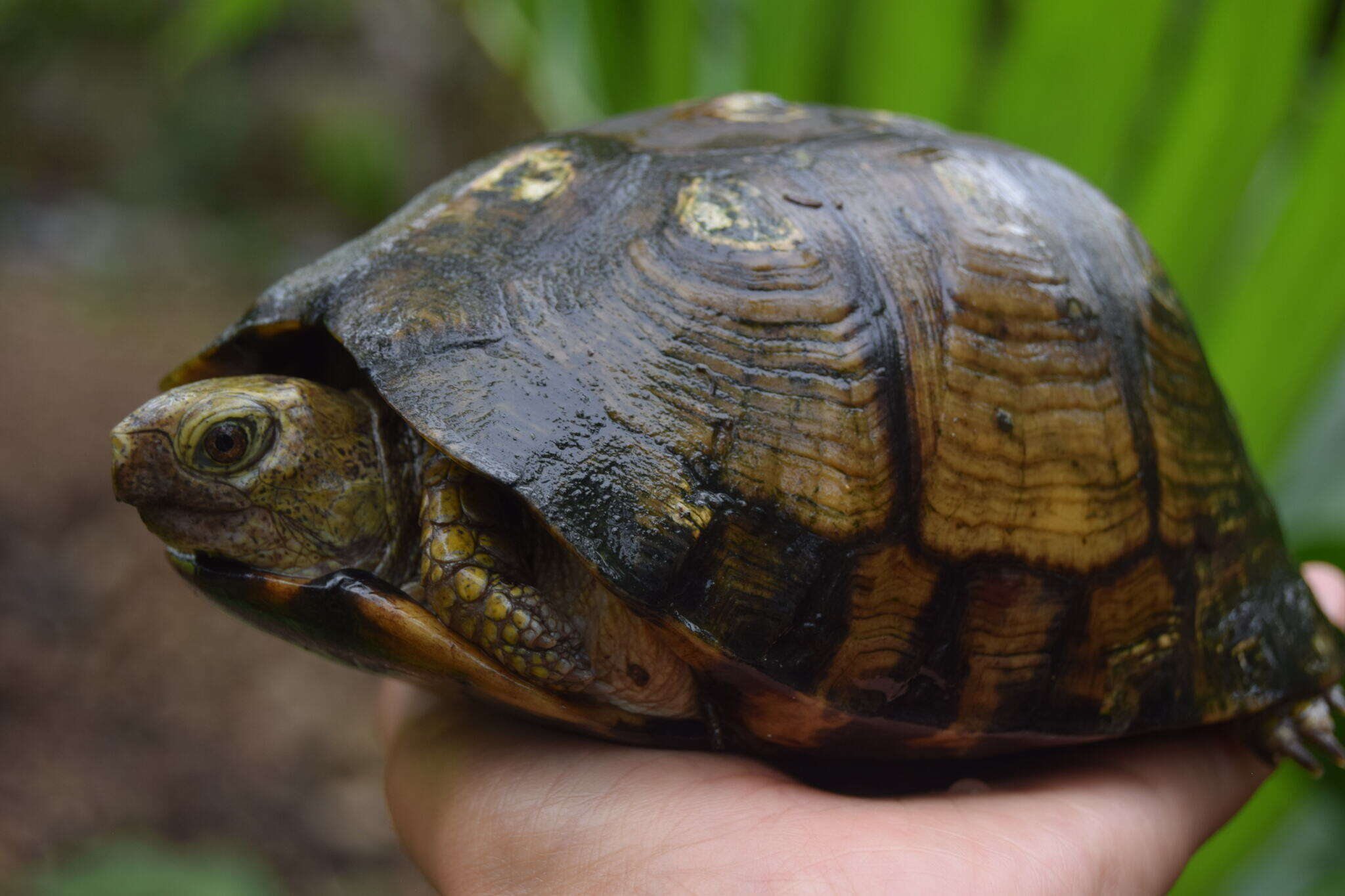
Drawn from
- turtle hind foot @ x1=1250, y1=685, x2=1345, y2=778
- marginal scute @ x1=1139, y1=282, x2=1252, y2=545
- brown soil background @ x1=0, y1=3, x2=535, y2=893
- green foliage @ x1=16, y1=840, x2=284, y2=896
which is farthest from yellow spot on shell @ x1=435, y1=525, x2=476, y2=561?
brown soil background @ x1=0, y1=3, x2=535, y2=893

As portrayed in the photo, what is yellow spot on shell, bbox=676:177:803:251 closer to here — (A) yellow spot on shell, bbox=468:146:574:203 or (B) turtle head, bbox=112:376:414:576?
(A) yellow spot on shell, bbox=468:146:574:203

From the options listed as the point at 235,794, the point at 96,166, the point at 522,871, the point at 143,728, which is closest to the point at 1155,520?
the point at 522,871

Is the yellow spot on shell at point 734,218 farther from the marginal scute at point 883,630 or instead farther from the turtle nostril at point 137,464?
the turtle nostril at point 137,464

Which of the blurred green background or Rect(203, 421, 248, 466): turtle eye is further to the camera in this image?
the blurred green background

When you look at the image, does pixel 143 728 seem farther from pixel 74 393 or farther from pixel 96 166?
pixel 96 166

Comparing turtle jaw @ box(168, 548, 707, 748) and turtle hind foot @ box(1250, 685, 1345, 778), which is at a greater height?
turtle jaw @ box(168, 548, 707, 748)

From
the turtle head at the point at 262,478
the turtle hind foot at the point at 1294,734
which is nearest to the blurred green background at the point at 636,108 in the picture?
the turtle hind foot at the point at 1294,734
